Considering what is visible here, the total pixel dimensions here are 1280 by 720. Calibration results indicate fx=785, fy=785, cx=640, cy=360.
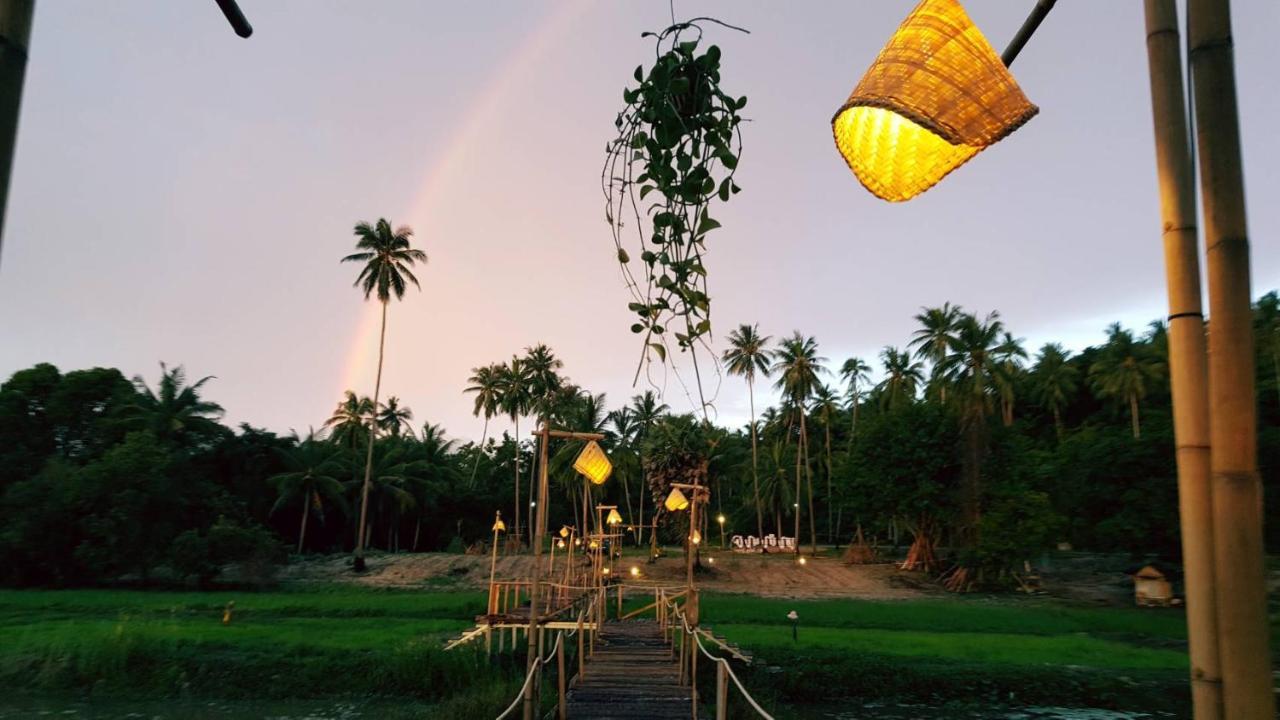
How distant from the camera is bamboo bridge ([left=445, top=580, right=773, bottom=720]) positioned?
32.2 feet

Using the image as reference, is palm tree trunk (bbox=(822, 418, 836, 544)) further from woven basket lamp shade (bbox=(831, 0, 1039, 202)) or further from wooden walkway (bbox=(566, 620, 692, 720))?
woven basket lamp shade (bbox=(831, 0, 1039, 202))

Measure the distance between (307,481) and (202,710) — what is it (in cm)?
3177

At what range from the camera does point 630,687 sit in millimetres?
12117

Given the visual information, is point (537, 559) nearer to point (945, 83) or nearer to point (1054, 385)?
point (945, 83)

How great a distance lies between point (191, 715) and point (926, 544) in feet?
124

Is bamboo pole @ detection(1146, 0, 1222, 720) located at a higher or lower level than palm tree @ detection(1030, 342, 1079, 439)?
lower

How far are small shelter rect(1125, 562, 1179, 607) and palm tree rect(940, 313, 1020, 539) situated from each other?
7425 mm

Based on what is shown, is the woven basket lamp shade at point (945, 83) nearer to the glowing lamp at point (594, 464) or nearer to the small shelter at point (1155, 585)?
the glowing lamp at point (594, 464)

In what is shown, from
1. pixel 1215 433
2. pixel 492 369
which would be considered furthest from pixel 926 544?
pixel 1215 433

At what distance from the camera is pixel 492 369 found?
62938 millimetres

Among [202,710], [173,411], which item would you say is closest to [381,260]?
[173,411]

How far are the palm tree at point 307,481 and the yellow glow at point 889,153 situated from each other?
4918cm

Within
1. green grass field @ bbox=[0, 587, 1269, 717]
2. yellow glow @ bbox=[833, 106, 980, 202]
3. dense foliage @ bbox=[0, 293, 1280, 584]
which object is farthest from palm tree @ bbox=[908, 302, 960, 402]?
yellow glow @ bbox=[833, 106, 980, 202]

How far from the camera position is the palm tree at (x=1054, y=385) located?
59.8 meters
